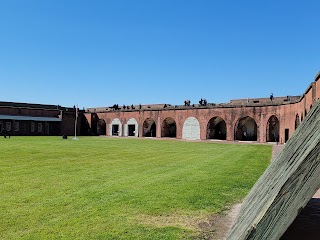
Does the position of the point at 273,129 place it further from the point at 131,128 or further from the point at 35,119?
the point at 35,119

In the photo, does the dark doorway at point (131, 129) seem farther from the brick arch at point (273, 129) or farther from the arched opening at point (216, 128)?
the brick arch at point (273, 129)

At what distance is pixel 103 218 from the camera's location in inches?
206

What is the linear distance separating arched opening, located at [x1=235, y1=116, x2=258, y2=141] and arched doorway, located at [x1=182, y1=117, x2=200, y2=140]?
511 cm

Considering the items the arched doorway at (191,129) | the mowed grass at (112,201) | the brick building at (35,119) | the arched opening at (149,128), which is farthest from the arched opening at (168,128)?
the mowed grass at (112,201)

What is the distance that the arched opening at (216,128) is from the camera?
132ft

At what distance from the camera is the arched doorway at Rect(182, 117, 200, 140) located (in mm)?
40719

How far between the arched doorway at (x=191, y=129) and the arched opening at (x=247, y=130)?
16.8 ft

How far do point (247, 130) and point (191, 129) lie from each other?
21.9 ft

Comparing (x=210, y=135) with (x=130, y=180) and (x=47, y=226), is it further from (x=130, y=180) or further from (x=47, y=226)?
(x=47, y=226)

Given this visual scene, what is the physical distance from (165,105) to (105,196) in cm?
3884

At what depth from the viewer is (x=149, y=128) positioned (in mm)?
49531

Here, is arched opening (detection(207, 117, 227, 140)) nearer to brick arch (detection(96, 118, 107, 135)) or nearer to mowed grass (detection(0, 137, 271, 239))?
brick arch (detection(96, 118, 107, 135))

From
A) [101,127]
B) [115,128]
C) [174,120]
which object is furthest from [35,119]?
[174,120]

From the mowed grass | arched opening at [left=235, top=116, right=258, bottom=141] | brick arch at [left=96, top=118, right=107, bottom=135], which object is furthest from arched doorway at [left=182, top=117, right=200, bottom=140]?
the mowed grass
